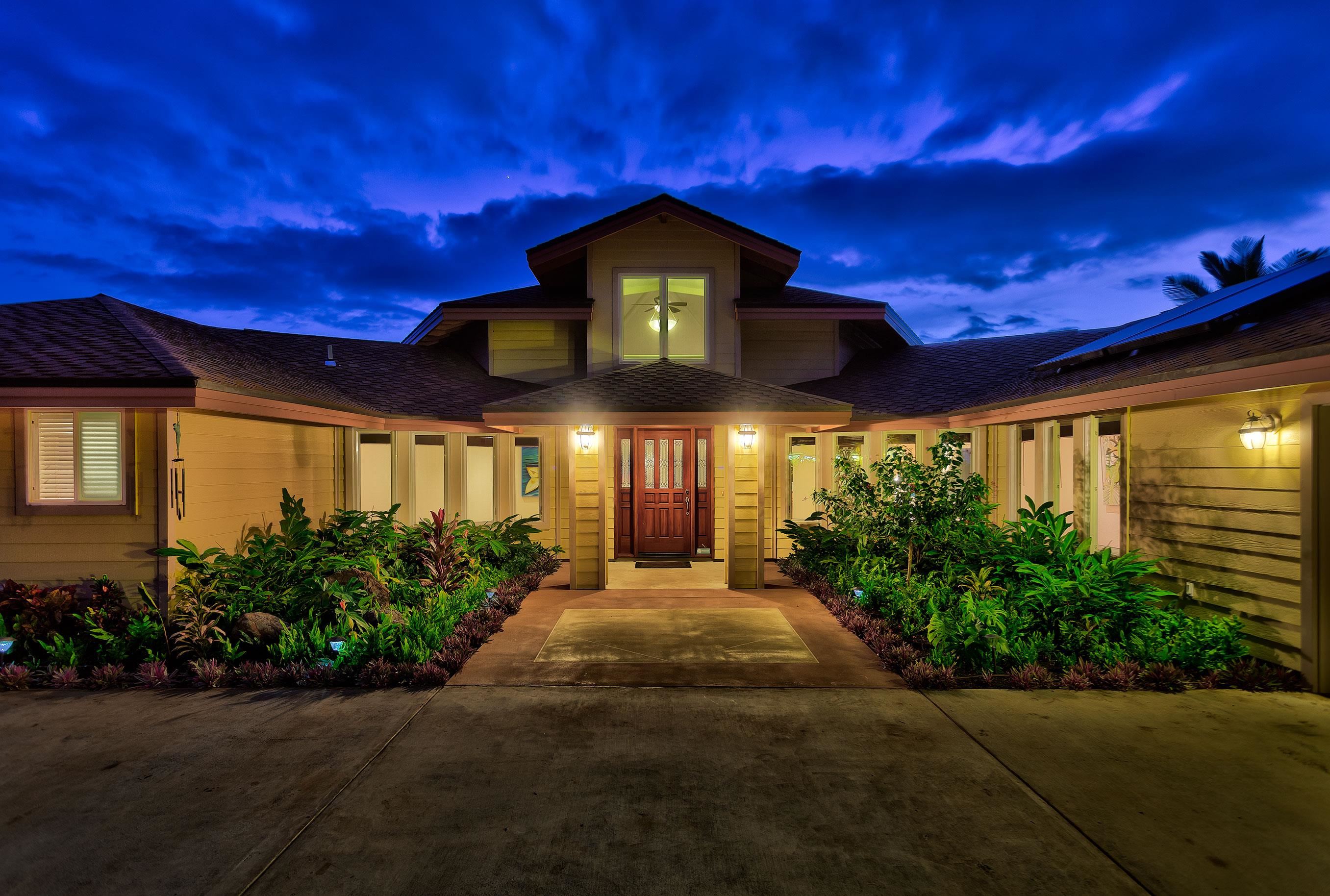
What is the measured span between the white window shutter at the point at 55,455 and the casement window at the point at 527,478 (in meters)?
5.46

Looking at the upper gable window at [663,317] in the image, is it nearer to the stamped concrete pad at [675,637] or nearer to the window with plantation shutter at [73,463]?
the stamped concrete pad at [675,637]

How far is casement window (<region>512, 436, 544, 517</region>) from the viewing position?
32.9 feet

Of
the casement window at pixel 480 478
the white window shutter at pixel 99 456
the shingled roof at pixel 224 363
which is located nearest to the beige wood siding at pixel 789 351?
the shingled roof at pixel 224 363

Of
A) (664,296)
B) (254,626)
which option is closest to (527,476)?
(664,296)

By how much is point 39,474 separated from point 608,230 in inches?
305

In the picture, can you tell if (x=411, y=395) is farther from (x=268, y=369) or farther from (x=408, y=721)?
(x=408, y=721)

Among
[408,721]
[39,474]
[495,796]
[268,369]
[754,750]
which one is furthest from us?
[268,369]

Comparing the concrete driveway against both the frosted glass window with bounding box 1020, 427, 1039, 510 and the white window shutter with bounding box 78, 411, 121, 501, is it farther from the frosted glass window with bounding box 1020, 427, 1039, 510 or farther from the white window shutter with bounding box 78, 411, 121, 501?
the frosted glass window with bounding box 1020, 427, 1039, 510

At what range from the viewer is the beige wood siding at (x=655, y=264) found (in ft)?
33.3

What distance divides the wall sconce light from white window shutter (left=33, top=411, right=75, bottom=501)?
1049cm

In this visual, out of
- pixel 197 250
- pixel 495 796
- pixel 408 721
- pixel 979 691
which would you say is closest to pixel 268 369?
pixel 408 721

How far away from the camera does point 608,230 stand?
9875 mm

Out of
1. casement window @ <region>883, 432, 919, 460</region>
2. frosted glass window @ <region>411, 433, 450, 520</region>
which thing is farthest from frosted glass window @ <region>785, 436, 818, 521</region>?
frosted glass window @ <region>411, 433, 450, 520</region>

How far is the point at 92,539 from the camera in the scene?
5406 millimetres
